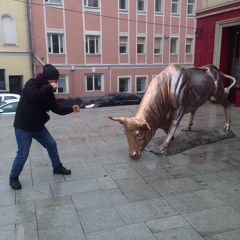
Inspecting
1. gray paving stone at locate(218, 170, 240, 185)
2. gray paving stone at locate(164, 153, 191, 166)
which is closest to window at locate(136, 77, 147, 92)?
gray paving stone at locate(164, 153, 191, 166)

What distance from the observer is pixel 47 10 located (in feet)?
62.0

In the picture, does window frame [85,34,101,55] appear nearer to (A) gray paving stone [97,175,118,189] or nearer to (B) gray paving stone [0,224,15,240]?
(A) gray paving stone [97,175,118,189]

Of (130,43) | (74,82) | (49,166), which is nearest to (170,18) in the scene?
(130,43)

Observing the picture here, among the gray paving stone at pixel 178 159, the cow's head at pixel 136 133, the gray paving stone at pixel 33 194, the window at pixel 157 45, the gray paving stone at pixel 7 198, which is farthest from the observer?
the window at pixel 157 45

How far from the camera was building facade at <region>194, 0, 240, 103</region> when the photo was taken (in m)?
11.2

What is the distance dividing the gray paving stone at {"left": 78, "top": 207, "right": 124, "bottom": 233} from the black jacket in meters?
1.41

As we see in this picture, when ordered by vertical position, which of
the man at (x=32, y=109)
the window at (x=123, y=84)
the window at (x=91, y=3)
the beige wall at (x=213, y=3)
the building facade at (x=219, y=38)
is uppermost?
the window at (x=91, y=3)

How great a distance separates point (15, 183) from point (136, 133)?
6.76ft

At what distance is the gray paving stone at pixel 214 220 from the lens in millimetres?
2980

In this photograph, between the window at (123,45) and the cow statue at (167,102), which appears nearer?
the cow statue at (167,102)

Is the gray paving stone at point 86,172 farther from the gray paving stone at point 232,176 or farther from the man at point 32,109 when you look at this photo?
the gray paving stone at point 232,176

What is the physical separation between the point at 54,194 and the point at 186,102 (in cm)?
316

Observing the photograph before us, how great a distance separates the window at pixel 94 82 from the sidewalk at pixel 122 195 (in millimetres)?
15876

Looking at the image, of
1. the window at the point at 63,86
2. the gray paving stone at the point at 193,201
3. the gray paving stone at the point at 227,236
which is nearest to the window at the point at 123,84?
the window at the point at 63,86
